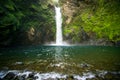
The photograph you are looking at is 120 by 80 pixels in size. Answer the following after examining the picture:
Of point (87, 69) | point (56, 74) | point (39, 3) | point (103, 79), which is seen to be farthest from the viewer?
point (39, 3)

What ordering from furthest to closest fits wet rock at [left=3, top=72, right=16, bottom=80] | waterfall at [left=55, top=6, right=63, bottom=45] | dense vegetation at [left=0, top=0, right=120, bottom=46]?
waterfall at [left=55, top=6, right=63, bottom=45]
dense vegetation at [left=0, top=0, right=120, bottom=46]
wet rock at [left=3, top=72, right=16, bottom=80]

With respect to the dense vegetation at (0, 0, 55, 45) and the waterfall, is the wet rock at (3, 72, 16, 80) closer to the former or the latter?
the dense vegetation at (0, 0, 55, 45)

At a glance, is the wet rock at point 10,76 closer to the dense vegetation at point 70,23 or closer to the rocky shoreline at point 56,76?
the rocky shoreline at point 56,76

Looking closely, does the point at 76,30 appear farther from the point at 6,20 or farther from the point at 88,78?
the point at 88,78

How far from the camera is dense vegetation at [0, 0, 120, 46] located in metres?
52.9

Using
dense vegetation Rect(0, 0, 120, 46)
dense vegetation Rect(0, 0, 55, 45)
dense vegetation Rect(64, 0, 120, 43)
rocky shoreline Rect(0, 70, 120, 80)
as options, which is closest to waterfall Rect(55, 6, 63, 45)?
dense vegetation Rect(0, 0, 120, 46)

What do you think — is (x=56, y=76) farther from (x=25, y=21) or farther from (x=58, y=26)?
(x=58, y=26)

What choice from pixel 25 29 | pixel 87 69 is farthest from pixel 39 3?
pixel 87 69

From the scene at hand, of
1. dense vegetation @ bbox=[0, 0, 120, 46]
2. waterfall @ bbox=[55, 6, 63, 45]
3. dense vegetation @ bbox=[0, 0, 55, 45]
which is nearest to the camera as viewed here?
dense vegetation @ bbox=[0, 0, 55, 45]

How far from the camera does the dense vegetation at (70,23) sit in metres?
52.9

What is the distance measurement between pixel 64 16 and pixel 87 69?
54006 millimetres

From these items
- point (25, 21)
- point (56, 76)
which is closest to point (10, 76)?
point (56, 76)

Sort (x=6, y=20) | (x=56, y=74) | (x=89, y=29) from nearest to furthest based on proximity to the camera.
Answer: (x=56, y=74) < (x=6, y=20) < (x=89, y=29)

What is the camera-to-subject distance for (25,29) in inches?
2197
